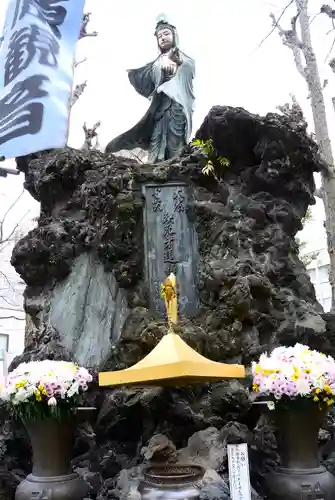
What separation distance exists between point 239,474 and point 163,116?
5321 millimetres

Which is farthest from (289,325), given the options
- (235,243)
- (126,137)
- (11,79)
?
(11,79)

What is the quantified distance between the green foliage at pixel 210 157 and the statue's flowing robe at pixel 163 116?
89 cm

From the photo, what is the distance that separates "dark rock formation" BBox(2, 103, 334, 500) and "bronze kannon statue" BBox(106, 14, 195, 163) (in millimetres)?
802

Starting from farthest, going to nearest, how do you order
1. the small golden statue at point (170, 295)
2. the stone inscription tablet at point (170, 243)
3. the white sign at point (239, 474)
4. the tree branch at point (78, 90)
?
the tree branch at point (78, 90) < the stone inscription tablet at point (170, 243) < the small golden statue at point (170, 295) < the white sign at point (239, 474)

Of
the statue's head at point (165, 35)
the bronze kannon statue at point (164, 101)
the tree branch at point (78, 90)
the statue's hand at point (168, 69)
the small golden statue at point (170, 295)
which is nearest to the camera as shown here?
the small golden statue at point (170, 295)

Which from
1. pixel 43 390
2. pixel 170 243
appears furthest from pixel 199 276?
pixel 43 390

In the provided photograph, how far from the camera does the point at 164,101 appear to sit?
802 centimetres

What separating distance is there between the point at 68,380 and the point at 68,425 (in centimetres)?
43

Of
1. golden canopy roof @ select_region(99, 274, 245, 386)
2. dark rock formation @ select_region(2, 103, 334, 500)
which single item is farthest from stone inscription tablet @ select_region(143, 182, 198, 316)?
golden canopy roof @ select_region(99, 274, 245, 386)

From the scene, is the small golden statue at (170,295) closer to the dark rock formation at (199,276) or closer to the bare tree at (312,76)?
the dark rock formation at (199,276)

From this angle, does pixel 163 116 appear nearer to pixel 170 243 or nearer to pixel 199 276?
pixel 170 243

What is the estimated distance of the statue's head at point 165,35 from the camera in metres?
8.36

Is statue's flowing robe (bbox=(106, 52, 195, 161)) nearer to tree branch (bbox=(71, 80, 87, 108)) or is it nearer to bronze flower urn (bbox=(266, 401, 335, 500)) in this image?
bronze flower urn (bbox=(266, 401, 335, 500))

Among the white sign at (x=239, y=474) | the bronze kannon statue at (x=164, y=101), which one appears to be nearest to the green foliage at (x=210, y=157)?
the bronze kannon statue at (x=164, y=101)
